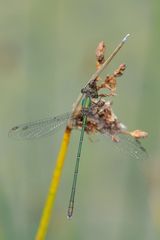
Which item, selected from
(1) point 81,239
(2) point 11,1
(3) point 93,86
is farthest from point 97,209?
(3) point 93,86

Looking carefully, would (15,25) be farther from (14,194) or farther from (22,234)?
(22,234)

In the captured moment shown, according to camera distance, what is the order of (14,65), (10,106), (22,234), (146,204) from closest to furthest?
(22,234), (146,204), (14,65), (10,106)

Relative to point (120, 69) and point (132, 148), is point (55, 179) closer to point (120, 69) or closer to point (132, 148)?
point (120, 69)

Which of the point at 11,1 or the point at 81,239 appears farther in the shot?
the point at 11,1

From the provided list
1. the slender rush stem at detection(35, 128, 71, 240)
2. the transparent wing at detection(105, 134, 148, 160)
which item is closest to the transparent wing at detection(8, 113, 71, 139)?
the transparent wing at detection(105, 134, 148, 160)

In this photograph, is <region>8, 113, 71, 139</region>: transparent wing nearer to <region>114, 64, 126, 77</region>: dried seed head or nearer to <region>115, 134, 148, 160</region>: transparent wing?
<region>115, 134, 148, 160</region>: transparent wing

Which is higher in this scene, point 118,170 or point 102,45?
point 118,170

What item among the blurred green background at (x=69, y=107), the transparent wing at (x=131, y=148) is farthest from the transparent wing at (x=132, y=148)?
the blurred green background at (x=69, y=107)
